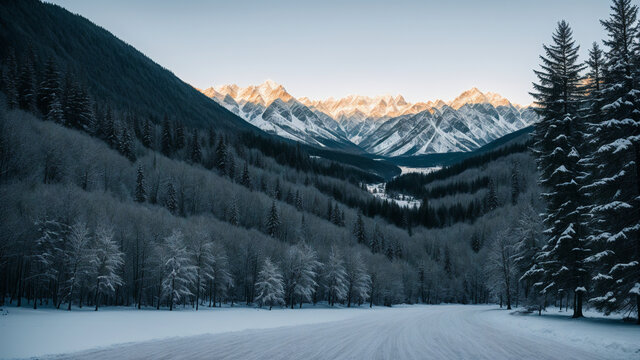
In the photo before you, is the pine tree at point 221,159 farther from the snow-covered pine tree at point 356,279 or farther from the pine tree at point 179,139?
the snow-covered pine tree at point 356,279

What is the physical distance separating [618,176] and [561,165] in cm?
593

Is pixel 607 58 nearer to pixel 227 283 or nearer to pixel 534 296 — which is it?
pixel 534 296

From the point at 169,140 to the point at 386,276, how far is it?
102 metres

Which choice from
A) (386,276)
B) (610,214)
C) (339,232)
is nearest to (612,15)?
(610,214)

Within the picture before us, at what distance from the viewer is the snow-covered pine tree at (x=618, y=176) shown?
21469mm

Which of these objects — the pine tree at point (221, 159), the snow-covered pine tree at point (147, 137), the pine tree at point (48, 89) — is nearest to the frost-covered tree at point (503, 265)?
the pine tree at point (221, 159)

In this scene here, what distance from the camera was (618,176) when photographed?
2242 centimetres

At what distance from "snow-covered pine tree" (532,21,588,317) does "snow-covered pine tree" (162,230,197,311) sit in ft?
170

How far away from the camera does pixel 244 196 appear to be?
137 metres

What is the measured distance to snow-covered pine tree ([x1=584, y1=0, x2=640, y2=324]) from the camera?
70.4ft

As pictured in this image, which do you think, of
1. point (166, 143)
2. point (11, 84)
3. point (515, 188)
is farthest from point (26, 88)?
point (515, 188)

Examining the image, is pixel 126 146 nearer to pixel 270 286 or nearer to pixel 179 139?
pixel 179 139

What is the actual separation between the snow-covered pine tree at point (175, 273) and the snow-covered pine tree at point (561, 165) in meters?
51.7

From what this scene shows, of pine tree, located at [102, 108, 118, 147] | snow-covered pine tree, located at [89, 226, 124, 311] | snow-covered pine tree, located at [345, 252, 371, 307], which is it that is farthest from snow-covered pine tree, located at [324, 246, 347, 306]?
pine tree, located at [102, 108, 118, 147]
